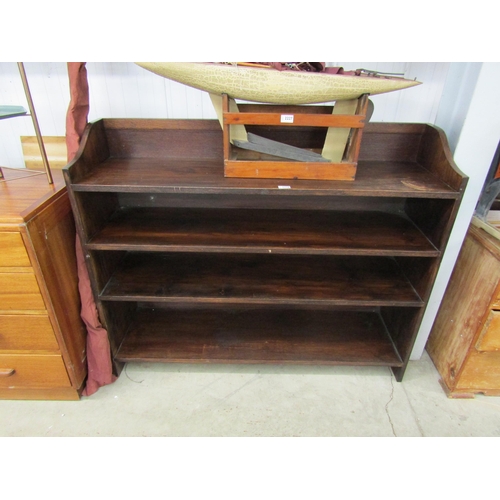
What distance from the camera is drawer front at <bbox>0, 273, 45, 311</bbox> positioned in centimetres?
119

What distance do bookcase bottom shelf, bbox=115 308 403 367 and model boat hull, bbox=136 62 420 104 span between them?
108 cm

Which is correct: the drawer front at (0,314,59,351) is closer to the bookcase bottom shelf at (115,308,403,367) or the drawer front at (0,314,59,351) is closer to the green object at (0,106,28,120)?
the bookcase bottom shelf at (115,308,403,367)

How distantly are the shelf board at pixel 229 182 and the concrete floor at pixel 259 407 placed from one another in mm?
929

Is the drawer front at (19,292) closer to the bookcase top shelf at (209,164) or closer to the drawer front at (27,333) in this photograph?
the drawer front at (27,333)

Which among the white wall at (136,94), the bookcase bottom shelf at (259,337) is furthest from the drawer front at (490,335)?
the white wall at (136,94)

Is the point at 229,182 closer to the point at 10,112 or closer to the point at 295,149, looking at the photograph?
the point at 295,149

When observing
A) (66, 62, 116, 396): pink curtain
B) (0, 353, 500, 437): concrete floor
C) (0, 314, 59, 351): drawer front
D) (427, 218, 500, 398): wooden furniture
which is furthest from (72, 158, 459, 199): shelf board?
(0, 353, 500, 437): concrete floor

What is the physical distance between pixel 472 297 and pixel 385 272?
36cm

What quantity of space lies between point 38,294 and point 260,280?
0.86m

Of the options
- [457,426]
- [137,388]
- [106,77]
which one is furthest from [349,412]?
[106,77]

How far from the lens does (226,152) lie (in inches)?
47.2

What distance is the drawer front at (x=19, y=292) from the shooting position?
1186mm

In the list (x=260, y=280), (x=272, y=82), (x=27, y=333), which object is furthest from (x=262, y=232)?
(x=27, y=333)

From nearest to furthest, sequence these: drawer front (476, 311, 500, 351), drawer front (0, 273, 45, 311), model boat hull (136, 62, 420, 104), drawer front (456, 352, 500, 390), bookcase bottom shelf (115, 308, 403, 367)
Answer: model boat hull (136, 62, 420, 104)
drawer front (0, 273, 45, 311)
drawer front (476, 311, 500, 351)
drawer front (456, 352, 500, 390)
bookcase bottom shelf (115, 308, 403, 367)
